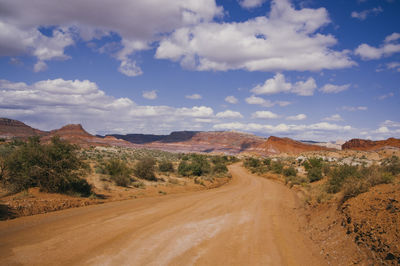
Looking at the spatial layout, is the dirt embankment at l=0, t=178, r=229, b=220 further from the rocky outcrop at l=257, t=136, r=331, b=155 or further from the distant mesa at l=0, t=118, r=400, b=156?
the rocky outcrop at l=257, t=136, r=331, b=155

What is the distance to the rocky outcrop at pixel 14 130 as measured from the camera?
2835 inches

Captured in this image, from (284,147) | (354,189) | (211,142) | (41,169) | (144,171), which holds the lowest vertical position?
(144,171)

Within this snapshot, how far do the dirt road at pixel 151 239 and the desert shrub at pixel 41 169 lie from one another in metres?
3.37

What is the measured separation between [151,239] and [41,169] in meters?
8.55

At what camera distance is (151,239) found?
7.07 m

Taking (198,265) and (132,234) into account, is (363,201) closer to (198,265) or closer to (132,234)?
(198,265)

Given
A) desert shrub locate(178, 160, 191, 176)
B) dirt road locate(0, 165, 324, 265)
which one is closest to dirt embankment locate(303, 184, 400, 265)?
dirt road locate(0, 165, 324, 265)

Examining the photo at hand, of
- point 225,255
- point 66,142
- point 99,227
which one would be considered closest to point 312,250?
point 225,255

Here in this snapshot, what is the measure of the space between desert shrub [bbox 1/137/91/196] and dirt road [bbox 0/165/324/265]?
11.1 feet

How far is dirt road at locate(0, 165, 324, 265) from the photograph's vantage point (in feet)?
18.9

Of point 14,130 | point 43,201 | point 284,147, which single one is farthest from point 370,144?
point 14,130

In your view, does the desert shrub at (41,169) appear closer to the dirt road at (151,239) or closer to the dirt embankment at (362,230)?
the dirt road at (151,239)

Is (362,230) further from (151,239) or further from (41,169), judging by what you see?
(41,169)

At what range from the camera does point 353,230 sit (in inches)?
288
